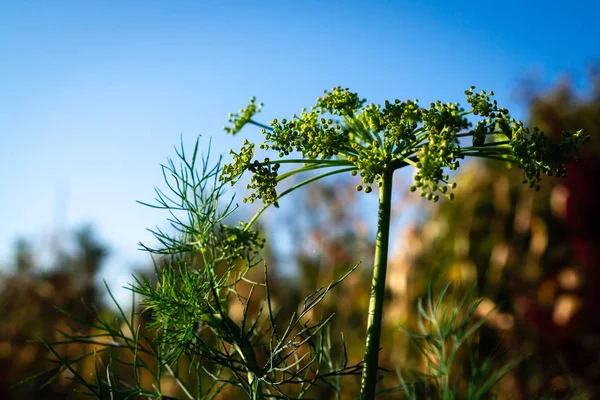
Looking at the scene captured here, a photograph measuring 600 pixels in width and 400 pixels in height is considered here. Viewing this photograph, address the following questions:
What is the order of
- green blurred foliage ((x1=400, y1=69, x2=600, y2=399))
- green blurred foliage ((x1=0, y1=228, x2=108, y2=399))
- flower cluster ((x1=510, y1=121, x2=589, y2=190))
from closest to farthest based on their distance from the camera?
→ flower cluster ((x1=510, y1=121, x2=589, y2=190)) → green blurred foliage ((x1=400, y1=69, x2=600, y2=399)) → green blurred foliage ((x1=0, y1=228, x2=108, y2=399))

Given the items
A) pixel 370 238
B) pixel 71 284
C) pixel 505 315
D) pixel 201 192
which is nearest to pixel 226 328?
pixel 201 192

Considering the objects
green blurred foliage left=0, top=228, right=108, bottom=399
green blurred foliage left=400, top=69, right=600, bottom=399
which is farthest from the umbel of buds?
green blurred foliage left=0, top=228, right=108, bottom=399

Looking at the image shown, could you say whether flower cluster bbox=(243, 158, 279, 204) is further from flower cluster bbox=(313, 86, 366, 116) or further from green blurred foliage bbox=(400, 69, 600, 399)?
green blurred foliage bbox=(400, 69, 600, 399)

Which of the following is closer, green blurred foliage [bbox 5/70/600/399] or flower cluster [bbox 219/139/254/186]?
flower cluster [bbox 219/139/254/186]

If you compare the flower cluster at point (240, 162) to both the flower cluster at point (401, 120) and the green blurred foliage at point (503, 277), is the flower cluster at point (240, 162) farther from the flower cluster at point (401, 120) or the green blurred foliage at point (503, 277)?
the green blurred foliage at point (503, 277)

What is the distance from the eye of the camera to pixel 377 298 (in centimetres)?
74

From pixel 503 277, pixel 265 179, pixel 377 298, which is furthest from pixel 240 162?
pixel 503 277

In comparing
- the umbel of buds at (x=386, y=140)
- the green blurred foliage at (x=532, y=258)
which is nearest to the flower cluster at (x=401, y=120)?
the umbel of buds at (x=386, y=140)

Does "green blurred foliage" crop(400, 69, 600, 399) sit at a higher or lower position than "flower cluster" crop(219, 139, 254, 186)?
higher

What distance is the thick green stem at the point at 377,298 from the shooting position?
0.73m

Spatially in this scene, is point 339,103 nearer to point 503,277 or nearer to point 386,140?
point 386,140

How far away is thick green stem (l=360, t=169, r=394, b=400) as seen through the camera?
73cm

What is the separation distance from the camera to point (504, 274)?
4.06m

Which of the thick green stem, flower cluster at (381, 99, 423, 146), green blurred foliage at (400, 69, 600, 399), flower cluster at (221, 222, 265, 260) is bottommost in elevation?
the thick green stem
